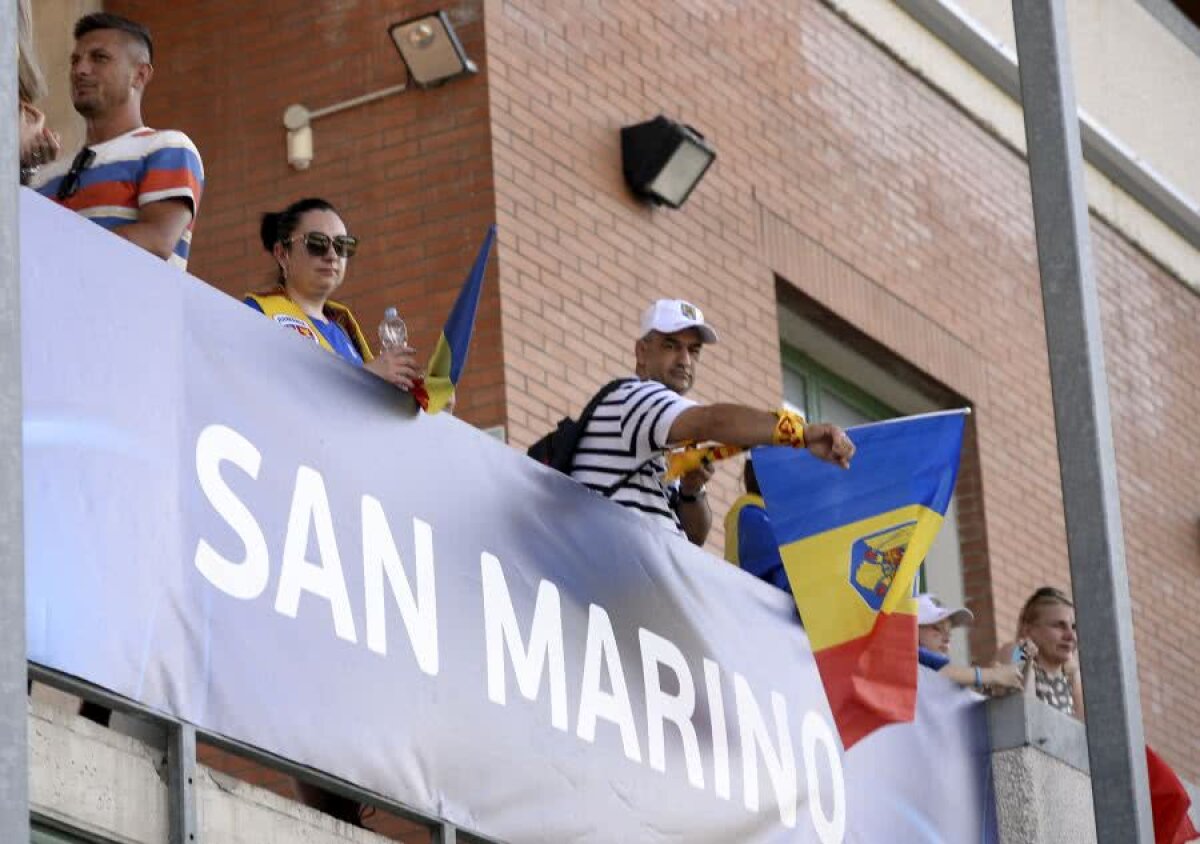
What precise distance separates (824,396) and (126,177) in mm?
8471

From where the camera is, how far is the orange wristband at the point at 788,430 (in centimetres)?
938

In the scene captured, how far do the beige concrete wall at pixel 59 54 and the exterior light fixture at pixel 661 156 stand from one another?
258 centimetres

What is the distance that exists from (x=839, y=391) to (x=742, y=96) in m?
2.04

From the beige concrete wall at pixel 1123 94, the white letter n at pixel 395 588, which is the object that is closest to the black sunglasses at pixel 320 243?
the white letter n at pixel 395 588

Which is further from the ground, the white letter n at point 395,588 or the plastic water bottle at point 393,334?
the plastic water bottle at point 393,334

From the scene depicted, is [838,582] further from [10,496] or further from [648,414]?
[10,496]

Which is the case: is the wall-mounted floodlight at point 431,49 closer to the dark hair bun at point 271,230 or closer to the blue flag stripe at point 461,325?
the dark hair bun at point 271,230

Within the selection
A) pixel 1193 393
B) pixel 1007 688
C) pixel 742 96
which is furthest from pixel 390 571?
pixel 1193 393

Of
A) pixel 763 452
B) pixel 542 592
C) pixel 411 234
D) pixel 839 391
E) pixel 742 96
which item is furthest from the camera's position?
pixel 839 391

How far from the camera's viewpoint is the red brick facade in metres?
13.5

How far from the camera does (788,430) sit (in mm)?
9391

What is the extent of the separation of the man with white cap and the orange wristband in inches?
112

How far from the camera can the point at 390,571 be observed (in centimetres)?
860

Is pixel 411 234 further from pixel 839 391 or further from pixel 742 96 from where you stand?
pixel 839 391
